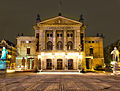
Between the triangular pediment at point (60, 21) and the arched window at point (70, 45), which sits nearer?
the triangular pediment at point (60, 21)

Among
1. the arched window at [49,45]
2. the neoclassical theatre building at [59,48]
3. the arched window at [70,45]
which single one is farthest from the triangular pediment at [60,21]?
the arched window at [70,45]

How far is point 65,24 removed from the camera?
47.0 meters

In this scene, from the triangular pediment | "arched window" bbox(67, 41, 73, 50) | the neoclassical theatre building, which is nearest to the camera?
the neoclassical theatre building

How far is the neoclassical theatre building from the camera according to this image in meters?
44.0

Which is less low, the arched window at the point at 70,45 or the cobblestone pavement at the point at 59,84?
the arched window at the point at 70,45

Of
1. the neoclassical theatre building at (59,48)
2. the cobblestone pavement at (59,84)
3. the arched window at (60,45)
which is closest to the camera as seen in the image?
the cobblestone pavement at (59,84)

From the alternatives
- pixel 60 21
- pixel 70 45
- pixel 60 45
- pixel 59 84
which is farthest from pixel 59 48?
pixel 59 84

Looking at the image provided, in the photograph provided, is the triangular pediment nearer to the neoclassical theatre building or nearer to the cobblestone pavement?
→ the neoclassical theatre building

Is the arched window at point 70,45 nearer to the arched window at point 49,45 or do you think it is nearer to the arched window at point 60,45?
the arched window at point 60,45

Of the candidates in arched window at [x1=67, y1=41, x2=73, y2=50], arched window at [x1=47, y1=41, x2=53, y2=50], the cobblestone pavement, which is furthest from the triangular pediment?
the cobblestone pavement

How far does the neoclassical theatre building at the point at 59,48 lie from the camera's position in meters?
44.0

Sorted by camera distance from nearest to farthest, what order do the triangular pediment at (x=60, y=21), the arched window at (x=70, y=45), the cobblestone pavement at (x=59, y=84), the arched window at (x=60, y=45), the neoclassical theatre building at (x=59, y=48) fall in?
the cobblestone pavement at (x=59, y=84) → the neoclassical theatre building at (x=59, y=48) → the triangular pediment at (x=60, y=21) → the arched window at (x=60, y=45) → the arched window at (x=70, y=45)

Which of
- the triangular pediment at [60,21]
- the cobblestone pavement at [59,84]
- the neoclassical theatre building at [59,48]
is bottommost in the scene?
the cobblestone pavement at [59,84]

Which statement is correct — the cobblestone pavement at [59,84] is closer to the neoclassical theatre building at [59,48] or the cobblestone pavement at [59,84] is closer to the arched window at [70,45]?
the neoclassical theatre building at [59,48]
